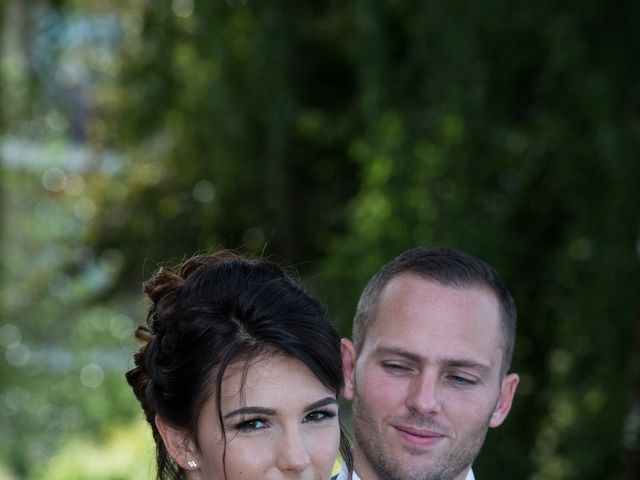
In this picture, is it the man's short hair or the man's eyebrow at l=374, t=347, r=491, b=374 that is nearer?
the man's eyebrow at l=374, t=347, r=491, b=374

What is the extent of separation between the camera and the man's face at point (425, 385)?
9.09 feet

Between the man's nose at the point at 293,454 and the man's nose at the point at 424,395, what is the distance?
559 millimetres

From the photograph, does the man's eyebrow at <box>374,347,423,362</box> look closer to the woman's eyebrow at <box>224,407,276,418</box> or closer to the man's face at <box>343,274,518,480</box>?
the man's face at <box>343,274,518,480</box>

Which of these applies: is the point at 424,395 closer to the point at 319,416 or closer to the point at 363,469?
the point at 363,469

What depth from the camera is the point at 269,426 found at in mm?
2236

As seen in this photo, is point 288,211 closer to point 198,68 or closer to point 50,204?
point 198,68

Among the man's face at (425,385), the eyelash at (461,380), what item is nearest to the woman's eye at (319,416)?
the man's face at (425,385)

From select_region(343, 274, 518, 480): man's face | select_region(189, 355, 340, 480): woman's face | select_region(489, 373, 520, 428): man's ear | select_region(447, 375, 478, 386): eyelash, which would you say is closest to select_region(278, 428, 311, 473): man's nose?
select_region(189, 355, 340, 480): woman's face

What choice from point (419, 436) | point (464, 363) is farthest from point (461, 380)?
point (419, 436)

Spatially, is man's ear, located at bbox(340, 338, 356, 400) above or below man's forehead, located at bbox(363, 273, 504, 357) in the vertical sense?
below

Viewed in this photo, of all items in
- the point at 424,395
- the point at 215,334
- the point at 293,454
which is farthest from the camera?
the point at 424,395

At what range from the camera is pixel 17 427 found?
10.5 meters

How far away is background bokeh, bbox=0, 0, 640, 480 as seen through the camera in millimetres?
5387

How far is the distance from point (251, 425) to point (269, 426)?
29 millimetres
